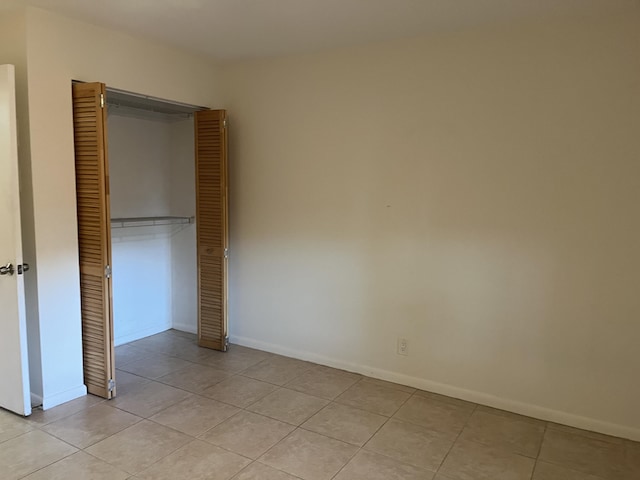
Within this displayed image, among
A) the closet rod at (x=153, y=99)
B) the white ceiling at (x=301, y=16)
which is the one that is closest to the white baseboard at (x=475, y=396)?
the closet rod at (x=153, y=99)

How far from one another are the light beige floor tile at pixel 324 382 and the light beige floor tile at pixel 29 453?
148 cm

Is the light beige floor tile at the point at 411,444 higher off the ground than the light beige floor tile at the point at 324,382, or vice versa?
the light beige floor tile at the point at 324,382

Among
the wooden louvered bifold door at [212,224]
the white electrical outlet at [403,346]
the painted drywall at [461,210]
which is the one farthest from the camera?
the wooden louvered bifold door at [212,224]

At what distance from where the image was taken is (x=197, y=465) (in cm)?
241

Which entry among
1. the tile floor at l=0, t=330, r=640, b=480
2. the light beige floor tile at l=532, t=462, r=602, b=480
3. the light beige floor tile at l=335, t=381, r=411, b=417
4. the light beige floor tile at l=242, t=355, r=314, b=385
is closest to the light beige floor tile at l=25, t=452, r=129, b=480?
the tile floor at l=0, t=330, r=640, b=480

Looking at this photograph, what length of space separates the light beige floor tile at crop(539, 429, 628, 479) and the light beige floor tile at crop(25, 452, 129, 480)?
88.0 inches

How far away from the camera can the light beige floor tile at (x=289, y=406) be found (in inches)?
116

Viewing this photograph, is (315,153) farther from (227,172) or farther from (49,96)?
(49,96)

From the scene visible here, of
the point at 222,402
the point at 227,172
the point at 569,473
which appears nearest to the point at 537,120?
the point at 569,473

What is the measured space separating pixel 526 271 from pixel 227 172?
2443 millimetres

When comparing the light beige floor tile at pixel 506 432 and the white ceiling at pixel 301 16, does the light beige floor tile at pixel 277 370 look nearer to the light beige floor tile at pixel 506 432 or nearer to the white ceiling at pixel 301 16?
the light beige floor tile at pixel 506 432

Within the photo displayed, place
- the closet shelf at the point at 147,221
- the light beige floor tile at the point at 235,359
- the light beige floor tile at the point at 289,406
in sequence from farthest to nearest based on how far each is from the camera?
the closet shelf at the point at 147,221
the light beige floor tile at the point at 235,359
the light beige floor tile at the point at 289,406

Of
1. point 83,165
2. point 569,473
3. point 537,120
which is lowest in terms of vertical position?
point 569,473

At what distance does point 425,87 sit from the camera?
10.5 feet
